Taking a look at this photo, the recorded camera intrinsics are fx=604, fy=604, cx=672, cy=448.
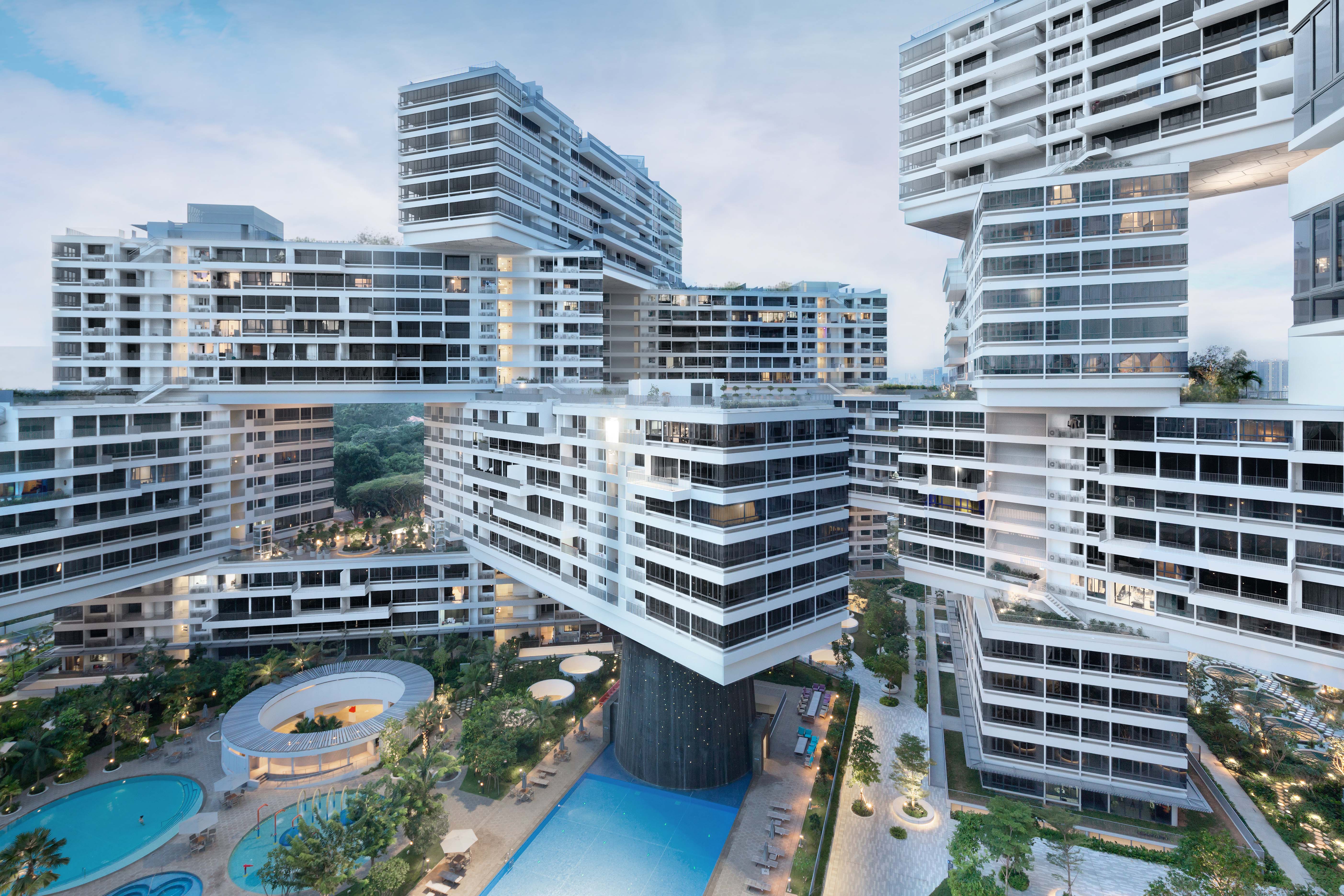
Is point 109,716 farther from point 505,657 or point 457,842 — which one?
point 457,842

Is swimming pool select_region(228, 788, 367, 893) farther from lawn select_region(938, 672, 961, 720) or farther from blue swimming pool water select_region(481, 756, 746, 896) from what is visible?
lawn select_region(938, 672, 961, 720)

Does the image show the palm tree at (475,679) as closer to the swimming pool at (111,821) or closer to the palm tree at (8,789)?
the swimming pool at (111,821)

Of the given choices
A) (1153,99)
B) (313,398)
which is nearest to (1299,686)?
(1153,99)

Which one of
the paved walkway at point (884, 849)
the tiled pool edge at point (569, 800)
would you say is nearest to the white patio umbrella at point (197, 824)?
the tiled pool edge at point (569, 800)

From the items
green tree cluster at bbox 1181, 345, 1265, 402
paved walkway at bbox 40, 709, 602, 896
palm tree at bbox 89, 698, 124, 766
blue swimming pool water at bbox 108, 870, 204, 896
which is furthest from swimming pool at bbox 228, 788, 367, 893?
green tree cluster at bbox 1181, 345, 1265, 402

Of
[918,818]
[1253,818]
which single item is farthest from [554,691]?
[1253,818]
